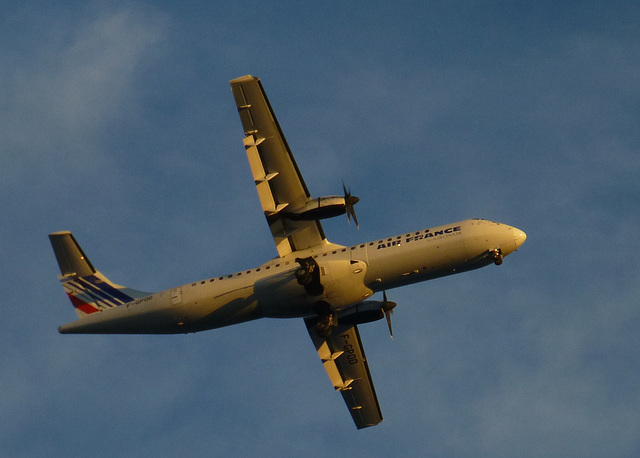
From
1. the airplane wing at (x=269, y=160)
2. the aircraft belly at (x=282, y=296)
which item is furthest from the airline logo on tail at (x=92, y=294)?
the airplane wing at (x=269, y=160)

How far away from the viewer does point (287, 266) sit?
1617 inches

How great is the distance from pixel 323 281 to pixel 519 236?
8.76 m

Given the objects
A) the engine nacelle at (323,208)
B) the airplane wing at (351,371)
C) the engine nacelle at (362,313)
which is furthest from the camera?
the airplane wing at (351,371)

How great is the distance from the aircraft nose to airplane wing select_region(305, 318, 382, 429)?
10220 millimetres

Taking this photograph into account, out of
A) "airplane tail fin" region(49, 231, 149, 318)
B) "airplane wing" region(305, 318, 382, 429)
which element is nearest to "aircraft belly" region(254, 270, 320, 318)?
"airplane wing" region(305, 318, 382, 429)

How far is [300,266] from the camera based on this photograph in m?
40.3

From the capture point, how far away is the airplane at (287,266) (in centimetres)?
3900

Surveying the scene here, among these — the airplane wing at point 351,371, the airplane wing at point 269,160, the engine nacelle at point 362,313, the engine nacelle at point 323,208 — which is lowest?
the airplane wing at point 351,371

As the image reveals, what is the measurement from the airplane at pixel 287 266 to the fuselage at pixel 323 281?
0.14 ft

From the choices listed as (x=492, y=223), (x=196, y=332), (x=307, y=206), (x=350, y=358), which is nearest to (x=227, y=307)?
(x=196, y=332)

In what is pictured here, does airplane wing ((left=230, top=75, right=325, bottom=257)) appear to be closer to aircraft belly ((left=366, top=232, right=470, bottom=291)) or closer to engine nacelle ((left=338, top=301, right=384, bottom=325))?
aircraft belly ((left=366, top=232, right=470, bottom=291))

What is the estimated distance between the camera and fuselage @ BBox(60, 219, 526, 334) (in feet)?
128

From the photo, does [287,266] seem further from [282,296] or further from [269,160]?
[269,160]

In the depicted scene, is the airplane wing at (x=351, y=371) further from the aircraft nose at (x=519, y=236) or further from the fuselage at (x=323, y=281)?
the aircraft nose at (x=519, y=236)
